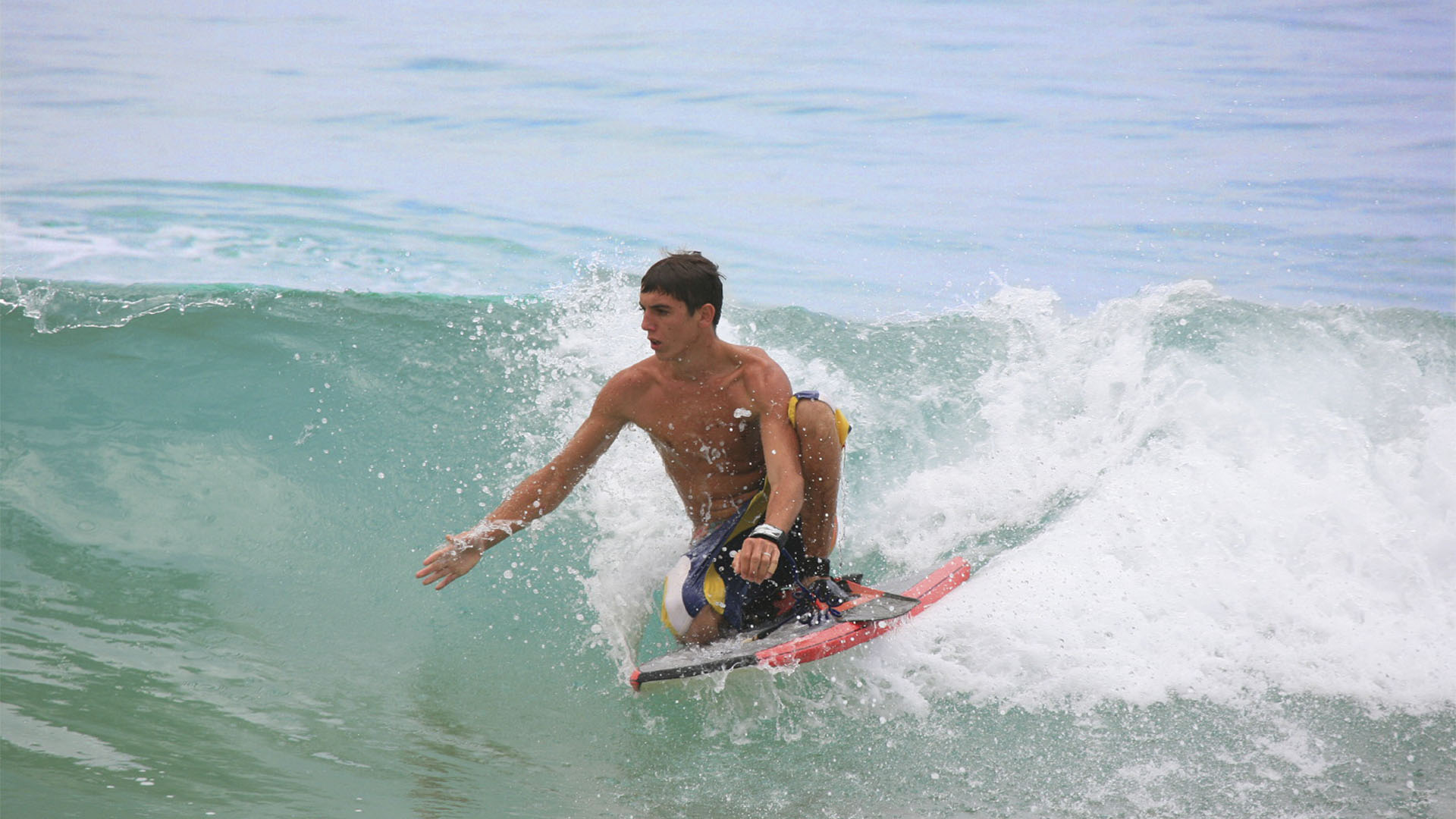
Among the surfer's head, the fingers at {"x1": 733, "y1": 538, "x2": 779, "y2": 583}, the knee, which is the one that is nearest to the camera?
the fingers at {"x1": 733, "y1": 538, "x2": 779, "y2": 583}

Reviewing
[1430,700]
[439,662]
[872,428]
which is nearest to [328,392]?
[439,662]

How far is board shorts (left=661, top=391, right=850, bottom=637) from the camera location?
3730mm

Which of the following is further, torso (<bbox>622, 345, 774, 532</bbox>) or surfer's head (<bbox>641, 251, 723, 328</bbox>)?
torso (<bbox>622, 345, 774, 532</bbox>)

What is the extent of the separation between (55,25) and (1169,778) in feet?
54.2

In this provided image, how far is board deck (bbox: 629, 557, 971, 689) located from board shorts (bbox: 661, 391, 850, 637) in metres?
0.11

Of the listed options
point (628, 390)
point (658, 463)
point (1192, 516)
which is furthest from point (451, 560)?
point (1192, 516)

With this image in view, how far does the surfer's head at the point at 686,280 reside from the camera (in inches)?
134

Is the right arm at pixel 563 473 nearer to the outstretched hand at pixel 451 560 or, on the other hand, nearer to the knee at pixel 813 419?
the outstretched hand at pixel 451 560

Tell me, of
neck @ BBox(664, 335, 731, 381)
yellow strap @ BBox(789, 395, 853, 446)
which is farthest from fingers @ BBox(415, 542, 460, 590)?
yellow strap @ BBox(789, 395, 853, 446)

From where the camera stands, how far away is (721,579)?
375 centimetres

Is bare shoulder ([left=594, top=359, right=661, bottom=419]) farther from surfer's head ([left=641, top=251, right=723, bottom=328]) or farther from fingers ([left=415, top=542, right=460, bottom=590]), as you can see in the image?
fingers ([left=415, top=542, right=460, bottom=590])

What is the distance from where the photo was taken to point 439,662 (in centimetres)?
425

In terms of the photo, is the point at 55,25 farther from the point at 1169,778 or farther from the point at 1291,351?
the point at 1169,778

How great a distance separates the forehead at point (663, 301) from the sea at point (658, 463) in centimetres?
119
